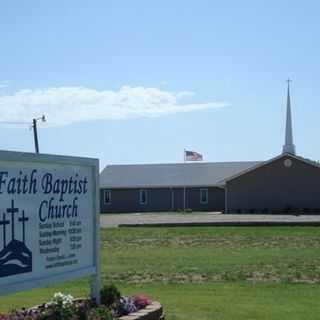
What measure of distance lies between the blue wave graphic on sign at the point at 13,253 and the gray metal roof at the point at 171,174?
56.7m

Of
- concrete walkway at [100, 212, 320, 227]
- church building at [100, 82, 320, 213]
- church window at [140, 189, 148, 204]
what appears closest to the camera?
concrete walkway at [100, 212, 320, 227]

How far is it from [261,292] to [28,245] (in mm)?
6072

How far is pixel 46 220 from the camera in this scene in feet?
25.1

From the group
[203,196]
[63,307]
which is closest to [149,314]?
[63,307]

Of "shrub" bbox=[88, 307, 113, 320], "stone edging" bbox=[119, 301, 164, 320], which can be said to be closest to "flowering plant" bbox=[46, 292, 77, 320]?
"shrub" bbox=[88, 307, 113, 320]

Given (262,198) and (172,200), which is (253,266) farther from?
(172,200)

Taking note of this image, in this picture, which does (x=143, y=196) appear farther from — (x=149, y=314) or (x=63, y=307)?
(x=63, y=307)

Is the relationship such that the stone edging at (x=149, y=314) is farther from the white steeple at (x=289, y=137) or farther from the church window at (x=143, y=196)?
the white steeple at (x=289, y=137)

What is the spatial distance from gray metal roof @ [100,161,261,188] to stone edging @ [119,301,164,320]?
54790 mm

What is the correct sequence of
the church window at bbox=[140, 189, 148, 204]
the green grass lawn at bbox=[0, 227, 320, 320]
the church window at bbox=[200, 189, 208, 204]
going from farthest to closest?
the church window at bbox=[140, 189, 148, 204], the church window at bbox=[200, 189, 208, 204], the green grass lawn at bbox=[0, 227, 320, 320]

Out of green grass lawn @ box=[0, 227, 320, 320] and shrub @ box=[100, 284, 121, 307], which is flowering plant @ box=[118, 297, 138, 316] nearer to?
shrub @ box=[100, 284, 121, 307]

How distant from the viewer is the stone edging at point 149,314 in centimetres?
827

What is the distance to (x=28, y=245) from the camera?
7289 millimetres

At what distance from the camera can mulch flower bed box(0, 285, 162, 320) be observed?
7781mm
